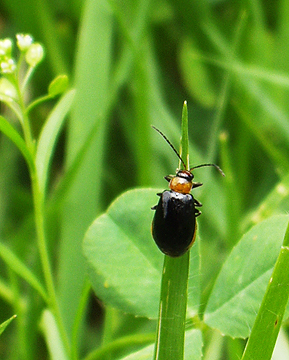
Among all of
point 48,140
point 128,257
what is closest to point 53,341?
point 128,257

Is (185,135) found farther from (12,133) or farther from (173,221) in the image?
(12,133)

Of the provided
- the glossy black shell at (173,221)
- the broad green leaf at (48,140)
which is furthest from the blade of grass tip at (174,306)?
the broad green leaf at (48,140)

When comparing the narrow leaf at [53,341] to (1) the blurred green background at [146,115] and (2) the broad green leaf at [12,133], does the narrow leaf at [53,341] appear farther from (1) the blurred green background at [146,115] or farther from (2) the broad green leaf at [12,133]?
(2) the broad green leaf at [12,133]

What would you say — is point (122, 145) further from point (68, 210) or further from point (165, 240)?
point (165, 240)

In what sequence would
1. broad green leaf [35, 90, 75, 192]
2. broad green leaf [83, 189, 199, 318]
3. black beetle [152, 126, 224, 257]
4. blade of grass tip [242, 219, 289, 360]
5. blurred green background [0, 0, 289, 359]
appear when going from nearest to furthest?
1. blade of grass tip [242, 219, 289, 360]
2. black beetle [152, 126, 224, 257]
3. broad green leaf [83, 189, 199, 318]
4. broad green leaf [35, 90, 75, 192]
5. blurred green background [0, 0, 289, 359]

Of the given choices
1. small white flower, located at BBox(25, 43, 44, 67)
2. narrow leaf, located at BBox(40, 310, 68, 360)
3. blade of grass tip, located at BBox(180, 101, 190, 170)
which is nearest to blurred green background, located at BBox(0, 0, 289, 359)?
narrow leaf, located at BBox(40, 310, 68, 360)

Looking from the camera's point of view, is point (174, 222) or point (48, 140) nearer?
point (174, 222)

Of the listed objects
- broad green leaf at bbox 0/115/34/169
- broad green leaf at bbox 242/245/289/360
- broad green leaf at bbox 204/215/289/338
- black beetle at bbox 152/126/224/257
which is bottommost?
broad green leaf at bbox 242/245/289/360

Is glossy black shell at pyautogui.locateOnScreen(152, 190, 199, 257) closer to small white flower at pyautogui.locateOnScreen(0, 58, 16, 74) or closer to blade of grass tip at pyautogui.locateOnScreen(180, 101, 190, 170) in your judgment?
blade of grass tip at pyautogui.locateOnScreen(180, 101, 190, 170)
